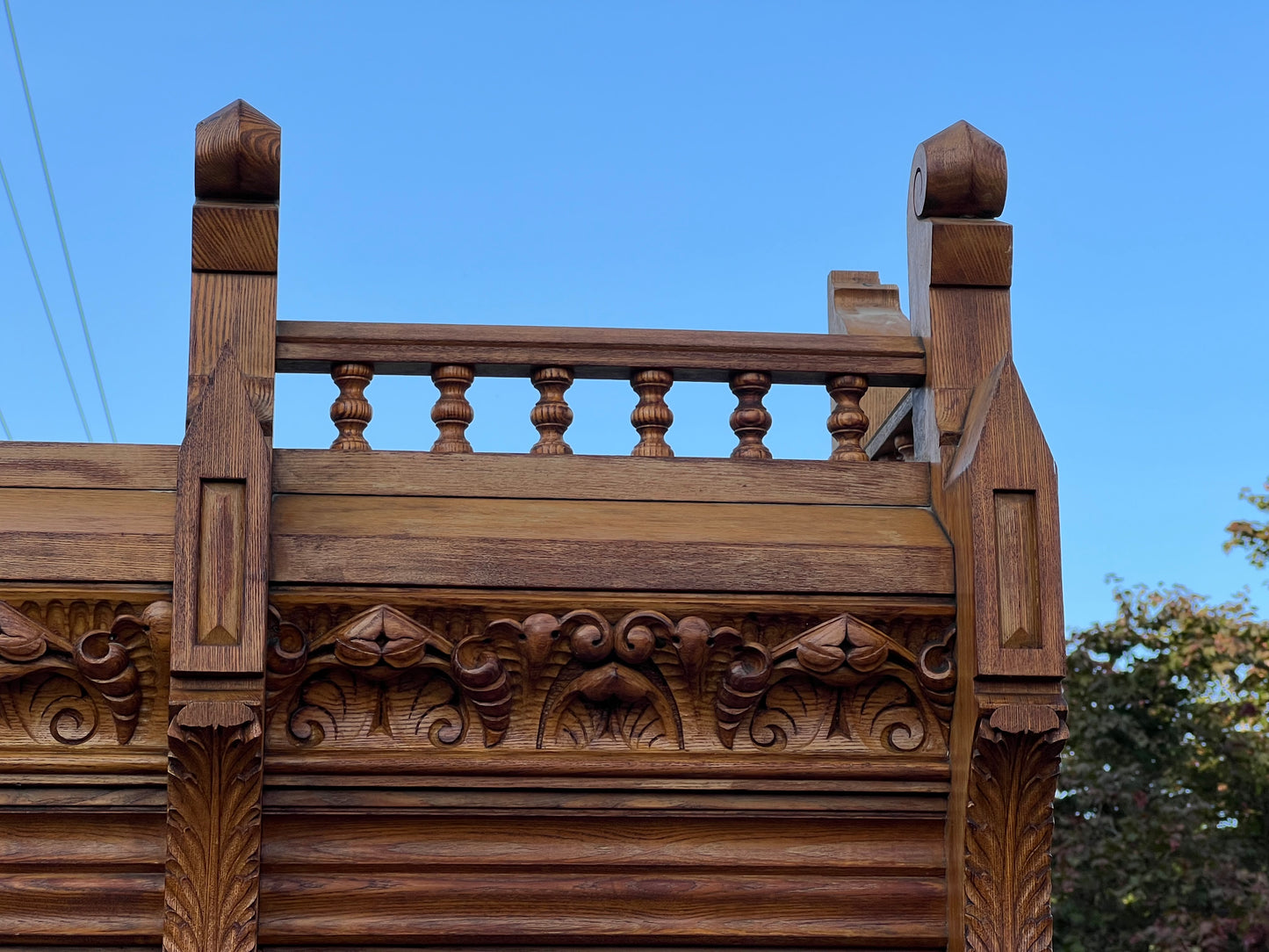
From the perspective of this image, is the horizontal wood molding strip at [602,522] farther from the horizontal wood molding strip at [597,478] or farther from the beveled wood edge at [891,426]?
the beveled wood edge at [891,426]

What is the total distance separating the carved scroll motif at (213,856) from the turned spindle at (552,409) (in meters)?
0.86

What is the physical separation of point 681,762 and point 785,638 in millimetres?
318

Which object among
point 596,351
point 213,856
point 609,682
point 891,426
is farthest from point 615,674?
point 891,426

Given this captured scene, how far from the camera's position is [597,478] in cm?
274

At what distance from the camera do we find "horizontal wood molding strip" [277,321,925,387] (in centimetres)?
275

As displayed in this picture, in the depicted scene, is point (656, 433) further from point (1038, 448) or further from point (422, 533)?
point (1038, 448)

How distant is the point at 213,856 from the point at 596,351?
1.25 metres

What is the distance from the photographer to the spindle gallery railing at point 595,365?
2.76 metres

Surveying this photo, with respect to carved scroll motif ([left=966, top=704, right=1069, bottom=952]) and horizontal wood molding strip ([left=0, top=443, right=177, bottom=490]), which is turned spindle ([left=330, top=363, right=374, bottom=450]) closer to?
horizontal wood molding strip ([left=0, top=443, right=177, bottom=490])

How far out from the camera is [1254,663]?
336 inches

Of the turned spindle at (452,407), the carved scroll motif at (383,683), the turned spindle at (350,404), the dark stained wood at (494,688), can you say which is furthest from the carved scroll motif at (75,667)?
the turned spindle at (452,407)

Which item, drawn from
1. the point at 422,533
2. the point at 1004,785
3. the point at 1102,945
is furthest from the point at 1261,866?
the point at 422,533

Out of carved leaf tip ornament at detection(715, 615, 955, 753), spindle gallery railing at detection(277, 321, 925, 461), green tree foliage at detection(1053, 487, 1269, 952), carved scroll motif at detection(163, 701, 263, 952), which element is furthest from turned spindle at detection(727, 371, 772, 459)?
green tree foliage at detection(1053, 487, 1269, 952)

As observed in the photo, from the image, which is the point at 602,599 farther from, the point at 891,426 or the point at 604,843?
the point at 891,426
